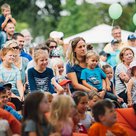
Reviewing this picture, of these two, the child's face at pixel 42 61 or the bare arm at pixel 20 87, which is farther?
the bare arm at pixel 20 87

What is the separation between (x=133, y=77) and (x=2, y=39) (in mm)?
3302

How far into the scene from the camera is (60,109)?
9.11 meters

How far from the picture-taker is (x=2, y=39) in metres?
15.2

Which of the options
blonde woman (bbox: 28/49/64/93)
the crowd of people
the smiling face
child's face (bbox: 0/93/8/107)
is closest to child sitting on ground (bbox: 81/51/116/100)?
the crowd of people

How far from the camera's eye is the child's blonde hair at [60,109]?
9109 mm

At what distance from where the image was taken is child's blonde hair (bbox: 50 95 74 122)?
9.11 m

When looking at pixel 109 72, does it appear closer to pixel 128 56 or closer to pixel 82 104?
pixel 128 56

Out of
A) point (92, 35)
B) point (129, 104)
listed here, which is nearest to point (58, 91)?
point (129, 104)

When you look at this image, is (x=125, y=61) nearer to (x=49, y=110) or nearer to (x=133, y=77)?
→ (x=133, y=77)

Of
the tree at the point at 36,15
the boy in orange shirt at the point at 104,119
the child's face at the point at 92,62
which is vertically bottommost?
the boy in orange shirt at the point at 104,119

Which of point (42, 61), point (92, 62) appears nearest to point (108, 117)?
point (42, 61)

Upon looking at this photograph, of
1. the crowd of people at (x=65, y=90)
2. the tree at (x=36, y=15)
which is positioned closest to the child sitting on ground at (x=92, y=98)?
the crowd of people at (x=65, y=90)

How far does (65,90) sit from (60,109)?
9.80 ft

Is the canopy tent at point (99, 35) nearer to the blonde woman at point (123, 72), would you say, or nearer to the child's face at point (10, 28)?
the child's face at point (10, 28)
